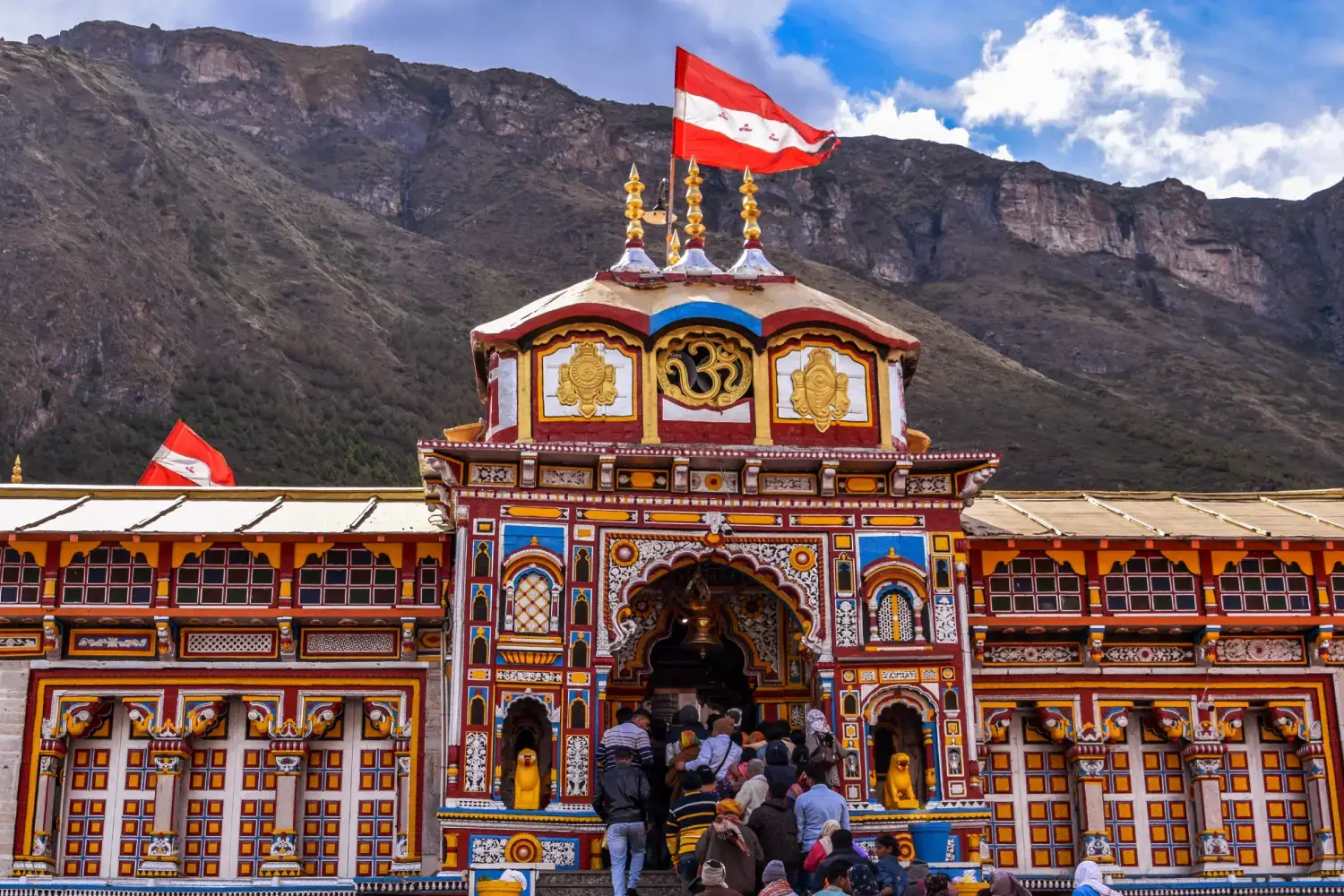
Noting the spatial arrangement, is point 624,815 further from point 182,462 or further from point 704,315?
point 182,462

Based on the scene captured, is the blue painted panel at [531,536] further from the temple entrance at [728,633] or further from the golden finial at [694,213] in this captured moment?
the golden finial at [694,213]

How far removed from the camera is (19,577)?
22516mm

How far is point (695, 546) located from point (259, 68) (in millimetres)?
114749

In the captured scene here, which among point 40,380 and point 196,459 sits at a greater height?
point 40,380

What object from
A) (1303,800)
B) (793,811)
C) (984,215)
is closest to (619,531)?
(793,811)

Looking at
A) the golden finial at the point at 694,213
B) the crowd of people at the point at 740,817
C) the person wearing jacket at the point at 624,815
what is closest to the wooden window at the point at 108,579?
the crowd of people at the point at 740,817

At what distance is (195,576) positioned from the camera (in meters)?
22.5

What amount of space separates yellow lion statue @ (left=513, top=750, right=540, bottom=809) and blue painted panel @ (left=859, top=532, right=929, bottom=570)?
5.40 meters

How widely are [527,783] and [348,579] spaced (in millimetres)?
4337

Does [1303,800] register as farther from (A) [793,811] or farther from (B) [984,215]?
(B) [984,215]

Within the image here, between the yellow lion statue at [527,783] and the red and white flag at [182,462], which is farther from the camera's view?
the red and white flag at [182,462]

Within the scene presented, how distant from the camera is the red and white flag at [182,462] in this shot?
31.4 meters

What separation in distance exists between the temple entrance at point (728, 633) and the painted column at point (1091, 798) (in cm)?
432

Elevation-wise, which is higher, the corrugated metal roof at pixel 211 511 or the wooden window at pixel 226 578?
the corrugated metal roof at pixel 211 511
